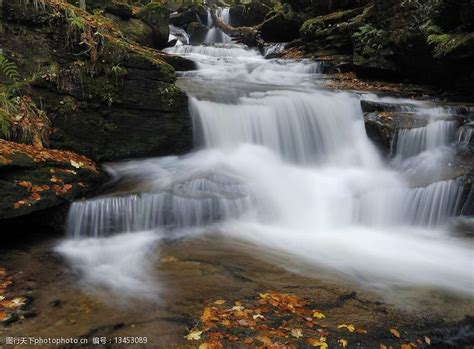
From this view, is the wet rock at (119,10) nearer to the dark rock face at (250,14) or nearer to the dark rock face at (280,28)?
the dark rock face at (280,28)

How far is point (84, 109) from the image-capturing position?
286 inches

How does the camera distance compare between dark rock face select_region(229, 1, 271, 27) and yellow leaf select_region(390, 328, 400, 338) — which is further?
dark rock face select_region(229, 1, 271, 27)

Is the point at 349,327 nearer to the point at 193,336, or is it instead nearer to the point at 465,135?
the point at 193,336

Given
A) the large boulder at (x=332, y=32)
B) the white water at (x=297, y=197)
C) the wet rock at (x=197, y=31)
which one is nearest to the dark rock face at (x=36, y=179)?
the white water at (x=297, y=197)

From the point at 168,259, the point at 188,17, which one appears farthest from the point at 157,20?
the point at 168,259

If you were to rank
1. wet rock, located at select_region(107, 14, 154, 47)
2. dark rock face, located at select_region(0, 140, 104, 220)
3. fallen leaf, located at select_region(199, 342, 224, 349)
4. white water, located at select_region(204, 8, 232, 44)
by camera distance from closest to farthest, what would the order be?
fallen leaf, located at select_region(199, 342, 224, 349)
dark rock face, located at select_region(0, 140, 104, 220)
wet rock, located at select_region(107, 14, 154, 47)
white water, located at select_region(204, 8, 232, 44)

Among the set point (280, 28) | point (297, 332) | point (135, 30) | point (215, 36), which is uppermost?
point (215, 36)

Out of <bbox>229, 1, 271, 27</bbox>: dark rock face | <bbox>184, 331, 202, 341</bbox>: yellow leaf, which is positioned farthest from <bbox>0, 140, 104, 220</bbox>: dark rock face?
<bbox>229, 1, 271, 27</bbox>: dark rock face

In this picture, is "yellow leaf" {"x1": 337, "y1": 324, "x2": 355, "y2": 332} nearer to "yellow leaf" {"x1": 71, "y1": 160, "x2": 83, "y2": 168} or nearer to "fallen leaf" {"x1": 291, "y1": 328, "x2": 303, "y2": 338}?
"fallen leaf" {"x1": 291, "y1": 328, "x2": 303, "y2": 338}

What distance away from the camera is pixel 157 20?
52.9ft

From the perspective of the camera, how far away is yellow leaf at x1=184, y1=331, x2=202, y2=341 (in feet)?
10.4

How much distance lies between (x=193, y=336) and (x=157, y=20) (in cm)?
1566

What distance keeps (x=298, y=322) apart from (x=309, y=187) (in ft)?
15.0

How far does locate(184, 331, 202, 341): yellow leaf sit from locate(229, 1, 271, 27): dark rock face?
24.2 metres
